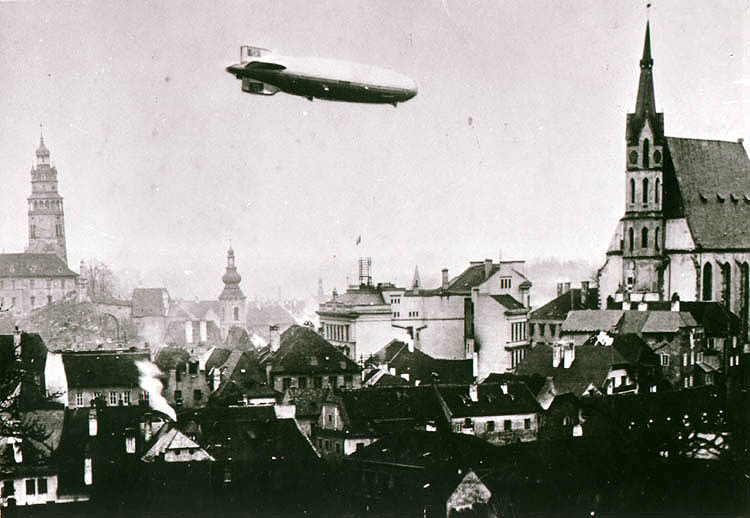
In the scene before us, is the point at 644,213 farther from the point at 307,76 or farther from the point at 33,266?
the point at 33,266

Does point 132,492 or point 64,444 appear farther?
point 64,444

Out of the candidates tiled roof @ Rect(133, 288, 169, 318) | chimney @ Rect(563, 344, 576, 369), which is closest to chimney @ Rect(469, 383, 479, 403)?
chimney @ Rect(563, 344, 576, 369)

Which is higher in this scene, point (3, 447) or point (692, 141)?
point (692, 141)

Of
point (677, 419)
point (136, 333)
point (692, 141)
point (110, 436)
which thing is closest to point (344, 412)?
point (110, 436)

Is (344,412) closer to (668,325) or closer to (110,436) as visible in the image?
(110,436)

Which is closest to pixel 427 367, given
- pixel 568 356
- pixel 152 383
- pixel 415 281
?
pixel 568 356

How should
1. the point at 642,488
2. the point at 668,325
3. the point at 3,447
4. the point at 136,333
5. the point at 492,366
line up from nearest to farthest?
the point at 642,488
the point at 3,447
the point at 668,325
the point at 492,366
the point at 136,333

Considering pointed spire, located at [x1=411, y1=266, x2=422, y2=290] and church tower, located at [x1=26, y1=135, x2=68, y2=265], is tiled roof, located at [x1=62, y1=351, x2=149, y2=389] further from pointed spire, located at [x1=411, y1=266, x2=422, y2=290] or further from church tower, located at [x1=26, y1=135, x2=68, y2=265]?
pointed spire, located at [x1=411, y1=266, x2=422, y2=290]
